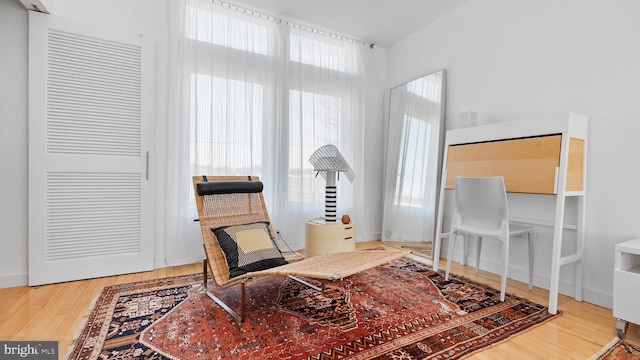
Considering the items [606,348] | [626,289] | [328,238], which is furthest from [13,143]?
[626,289]

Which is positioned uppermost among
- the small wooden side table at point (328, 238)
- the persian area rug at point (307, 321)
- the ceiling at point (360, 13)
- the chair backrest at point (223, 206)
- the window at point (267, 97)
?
the ceiling at point (360, 13)

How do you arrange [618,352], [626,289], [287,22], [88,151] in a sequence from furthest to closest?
[287,22] → [88,151] → [626,289] → [618,352]

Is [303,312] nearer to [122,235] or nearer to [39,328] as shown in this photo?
[39,328]

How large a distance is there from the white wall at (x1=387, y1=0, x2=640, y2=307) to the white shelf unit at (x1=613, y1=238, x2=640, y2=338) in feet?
1.40

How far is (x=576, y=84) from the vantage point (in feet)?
7.86

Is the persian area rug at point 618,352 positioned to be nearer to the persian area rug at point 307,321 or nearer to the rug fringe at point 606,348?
the rug fringe at point 606,348

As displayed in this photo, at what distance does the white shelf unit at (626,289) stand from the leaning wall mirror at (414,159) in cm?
171

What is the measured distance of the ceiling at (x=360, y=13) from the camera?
3.30 m

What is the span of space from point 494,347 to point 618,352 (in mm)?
648

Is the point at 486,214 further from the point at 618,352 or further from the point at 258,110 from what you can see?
the point at 258,110

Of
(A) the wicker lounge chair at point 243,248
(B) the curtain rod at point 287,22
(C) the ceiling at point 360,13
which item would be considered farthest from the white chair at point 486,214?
(B) the curtain rod at point 287,22

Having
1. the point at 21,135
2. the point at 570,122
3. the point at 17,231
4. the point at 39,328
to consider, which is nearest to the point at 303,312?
the point at 39,328

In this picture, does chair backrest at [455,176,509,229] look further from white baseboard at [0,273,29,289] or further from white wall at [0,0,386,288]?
white baseboard at [0,273,29,289]

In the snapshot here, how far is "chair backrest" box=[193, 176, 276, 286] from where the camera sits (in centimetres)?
228
